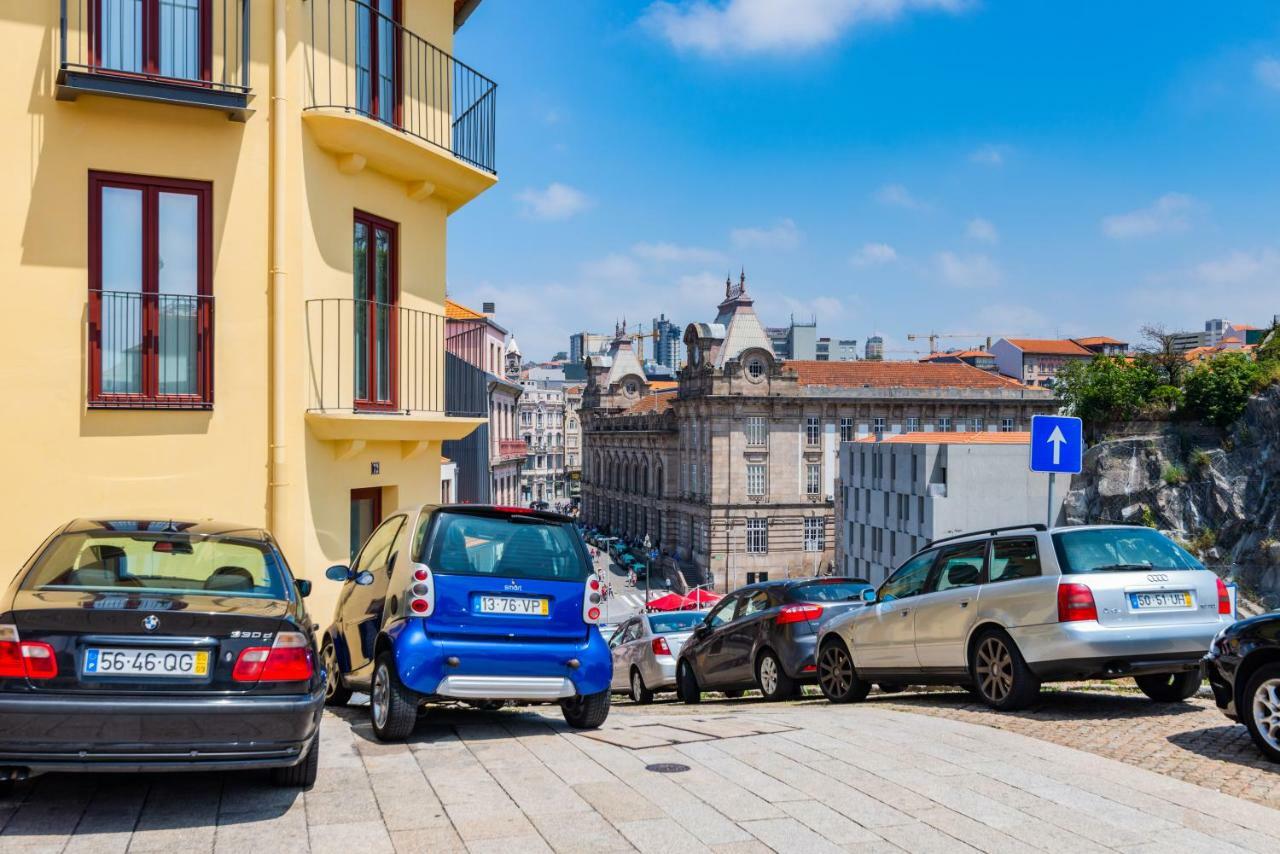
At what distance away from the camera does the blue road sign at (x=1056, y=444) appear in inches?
502

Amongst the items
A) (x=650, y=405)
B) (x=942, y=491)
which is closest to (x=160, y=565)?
(x=942, y=491)

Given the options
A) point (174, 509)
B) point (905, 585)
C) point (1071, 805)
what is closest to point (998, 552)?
point (905, 585)

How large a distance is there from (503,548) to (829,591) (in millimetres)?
6181

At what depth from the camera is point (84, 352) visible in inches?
412

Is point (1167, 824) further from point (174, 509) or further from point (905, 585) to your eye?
point (174, 509)

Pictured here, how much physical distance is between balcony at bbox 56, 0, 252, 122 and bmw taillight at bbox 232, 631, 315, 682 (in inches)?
272

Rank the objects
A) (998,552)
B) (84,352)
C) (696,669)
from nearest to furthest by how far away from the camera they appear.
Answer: (998,552)
(84,352)
(696,669)

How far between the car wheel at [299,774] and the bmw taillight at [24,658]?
1452mm

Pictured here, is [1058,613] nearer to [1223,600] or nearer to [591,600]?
[1223,600]

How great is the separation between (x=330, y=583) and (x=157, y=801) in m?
6.29

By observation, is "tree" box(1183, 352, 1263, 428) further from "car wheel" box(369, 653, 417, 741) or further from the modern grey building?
"car wheel" box(369, 653, 417, 741)

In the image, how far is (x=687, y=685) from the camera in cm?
1492

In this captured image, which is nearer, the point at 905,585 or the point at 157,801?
the point at 157,801

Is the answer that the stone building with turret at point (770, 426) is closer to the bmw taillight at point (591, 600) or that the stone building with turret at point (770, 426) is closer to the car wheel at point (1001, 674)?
the car wheel at point (1001, 674)
